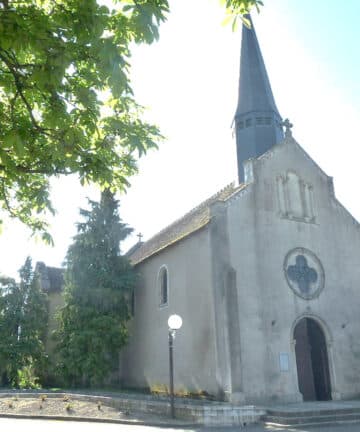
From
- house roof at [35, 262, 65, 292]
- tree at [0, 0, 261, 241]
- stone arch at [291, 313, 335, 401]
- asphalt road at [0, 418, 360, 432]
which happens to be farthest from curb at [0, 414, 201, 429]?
house roof at [35, 262, 65, 292]

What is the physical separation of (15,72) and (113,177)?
239cm

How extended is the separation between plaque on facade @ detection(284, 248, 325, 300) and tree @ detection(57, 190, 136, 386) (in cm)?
896

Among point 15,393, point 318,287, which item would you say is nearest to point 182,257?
point 318,287

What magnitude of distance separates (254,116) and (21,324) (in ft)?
57.1

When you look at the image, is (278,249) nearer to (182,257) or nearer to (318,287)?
(318,287)

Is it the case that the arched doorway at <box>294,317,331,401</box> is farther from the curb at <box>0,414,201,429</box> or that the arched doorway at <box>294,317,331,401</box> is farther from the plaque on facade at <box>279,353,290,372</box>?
the curb at <box>0,414,201,429</box>

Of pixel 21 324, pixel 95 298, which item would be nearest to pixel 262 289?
pixel 95 298

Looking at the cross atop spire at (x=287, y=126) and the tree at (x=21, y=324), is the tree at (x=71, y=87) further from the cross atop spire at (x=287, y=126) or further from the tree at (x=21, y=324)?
the tree at (x=21, y=324)

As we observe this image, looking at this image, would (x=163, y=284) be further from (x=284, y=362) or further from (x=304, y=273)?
(x=284, y=362)

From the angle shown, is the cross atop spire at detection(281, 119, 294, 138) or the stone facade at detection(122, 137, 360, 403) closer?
the stone facade at detection(122, 137, 360, 403)

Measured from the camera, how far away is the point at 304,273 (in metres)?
20.7

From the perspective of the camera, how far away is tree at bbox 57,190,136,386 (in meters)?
22.7

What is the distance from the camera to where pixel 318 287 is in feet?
68.5

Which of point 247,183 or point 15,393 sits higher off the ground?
point 247,183
